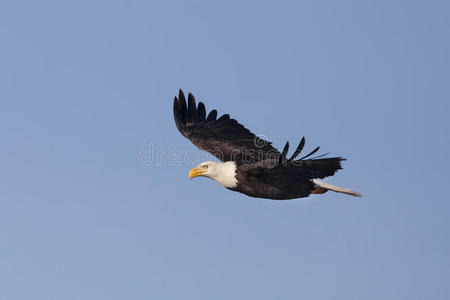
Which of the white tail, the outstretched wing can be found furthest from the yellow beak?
the white tail

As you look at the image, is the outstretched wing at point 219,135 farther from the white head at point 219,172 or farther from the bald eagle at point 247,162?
the white head at point 219,172

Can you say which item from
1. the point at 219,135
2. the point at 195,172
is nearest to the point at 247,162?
the point at 195,172

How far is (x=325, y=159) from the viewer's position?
11016 millimetres

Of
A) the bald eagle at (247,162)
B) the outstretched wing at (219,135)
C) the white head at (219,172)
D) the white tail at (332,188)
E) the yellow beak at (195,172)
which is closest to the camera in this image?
the bald eagle at (247,162)

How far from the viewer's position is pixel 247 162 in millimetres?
12297

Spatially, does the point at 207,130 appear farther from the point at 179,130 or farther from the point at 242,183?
the point at 242,183

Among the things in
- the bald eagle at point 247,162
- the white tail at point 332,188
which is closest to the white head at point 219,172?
the bald eagle at point 247,162

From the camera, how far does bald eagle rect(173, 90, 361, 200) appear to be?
11125 millimetres

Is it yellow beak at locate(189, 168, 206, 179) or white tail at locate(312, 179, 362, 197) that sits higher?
yellow beak at locate(189, 168, 206, 179)

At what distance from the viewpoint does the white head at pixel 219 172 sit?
39.4 ft

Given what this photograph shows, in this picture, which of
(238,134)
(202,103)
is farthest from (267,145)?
(202,103)

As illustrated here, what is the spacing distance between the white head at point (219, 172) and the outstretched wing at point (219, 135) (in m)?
0.30

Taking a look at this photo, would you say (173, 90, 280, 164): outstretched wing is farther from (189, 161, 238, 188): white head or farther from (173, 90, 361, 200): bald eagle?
(189, 161, 238, 188): white head

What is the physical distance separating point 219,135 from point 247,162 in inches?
50.6
